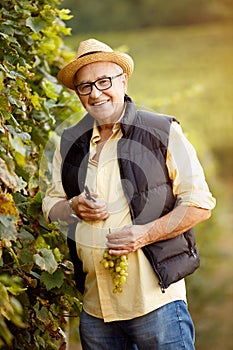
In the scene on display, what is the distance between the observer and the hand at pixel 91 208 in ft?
7.55

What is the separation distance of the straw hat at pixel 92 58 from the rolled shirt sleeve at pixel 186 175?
0.91ft

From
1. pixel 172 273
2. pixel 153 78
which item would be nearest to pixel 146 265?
A: pixel 172 273

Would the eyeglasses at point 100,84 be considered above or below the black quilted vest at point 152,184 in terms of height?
above

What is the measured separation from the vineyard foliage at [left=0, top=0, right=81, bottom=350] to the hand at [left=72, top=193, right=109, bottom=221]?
0.48 ft

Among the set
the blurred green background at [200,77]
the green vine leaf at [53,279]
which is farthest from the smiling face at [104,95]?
the blurred green background at [200,77]

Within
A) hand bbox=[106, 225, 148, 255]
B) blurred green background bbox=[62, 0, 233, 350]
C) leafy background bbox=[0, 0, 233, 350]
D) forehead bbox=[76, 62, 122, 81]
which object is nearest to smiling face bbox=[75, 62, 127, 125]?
forehead bbox=[76, 62, 122, 81]

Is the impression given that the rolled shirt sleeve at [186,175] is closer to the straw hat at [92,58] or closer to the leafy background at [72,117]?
the straw hat at [92,58]

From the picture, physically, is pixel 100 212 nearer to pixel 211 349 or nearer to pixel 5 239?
pixel 5 239

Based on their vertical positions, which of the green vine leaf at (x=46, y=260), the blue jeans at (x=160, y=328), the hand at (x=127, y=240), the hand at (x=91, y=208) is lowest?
the blue jeans at (x=160, y=328)

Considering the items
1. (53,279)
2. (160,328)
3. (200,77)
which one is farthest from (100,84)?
(200,77)

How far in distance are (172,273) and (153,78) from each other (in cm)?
657

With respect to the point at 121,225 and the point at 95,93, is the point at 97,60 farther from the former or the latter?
the point at 121,225

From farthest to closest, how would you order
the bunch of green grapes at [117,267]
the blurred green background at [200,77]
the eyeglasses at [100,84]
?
the blurred green background at [200,77] → the eyeglasses at [100,84] → the bunch of green grapes at [117,267]

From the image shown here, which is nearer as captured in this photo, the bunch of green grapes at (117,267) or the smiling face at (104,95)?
the bunch of green grapes at (117,267)
